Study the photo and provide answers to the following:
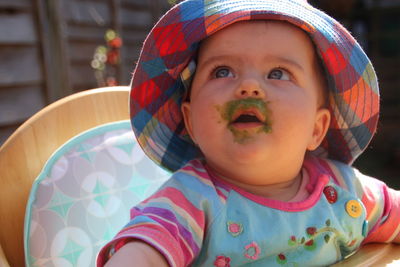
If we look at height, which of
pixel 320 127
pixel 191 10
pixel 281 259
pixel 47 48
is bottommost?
pixel 281 259

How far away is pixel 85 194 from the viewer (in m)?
1.10

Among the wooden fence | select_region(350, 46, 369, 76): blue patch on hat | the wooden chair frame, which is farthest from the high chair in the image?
the wooden fence

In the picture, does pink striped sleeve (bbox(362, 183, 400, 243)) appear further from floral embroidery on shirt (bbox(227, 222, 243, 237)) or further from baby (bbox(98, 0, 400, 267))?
floral embroidery on shirt (bbox(227, 222, 243, 237))

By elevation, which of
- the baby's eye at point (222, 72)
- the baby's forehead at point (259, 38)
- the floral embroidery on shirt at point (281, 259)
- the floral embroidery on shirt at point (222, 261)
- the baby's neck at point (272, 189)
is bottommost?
the floral embroidery on shirt at point (281, 259)

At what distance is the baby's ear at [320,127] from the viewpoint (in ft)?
3.26

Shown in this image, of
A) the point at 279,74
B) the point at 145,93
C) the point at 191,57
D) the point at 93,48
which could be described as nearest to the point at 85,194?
the point at 145,93

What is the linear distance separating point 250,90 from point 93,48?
2916 millimetres

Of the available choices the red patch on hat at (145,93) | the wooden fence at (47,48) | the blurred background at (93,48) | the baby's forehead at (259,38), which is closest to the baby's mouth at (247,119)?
the baby's forehead at (259,38)

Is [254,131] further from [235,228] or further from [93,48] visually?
[93,48]

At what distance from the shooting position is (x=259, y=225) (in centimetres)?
87

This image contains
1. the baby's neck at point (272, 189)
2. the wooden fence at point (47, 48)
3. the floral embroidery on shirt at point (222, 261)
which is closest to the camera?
the floral embroidery on shirt at point (222, 261)

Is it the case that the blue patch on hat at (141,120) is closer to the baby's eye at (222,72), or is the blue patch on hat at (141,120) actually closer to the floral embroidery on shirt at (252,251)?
the baby's eye at (222,72)

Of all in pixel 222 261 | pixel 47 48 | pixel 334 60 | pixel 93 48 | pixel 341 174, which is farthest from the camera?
pixel 93 48

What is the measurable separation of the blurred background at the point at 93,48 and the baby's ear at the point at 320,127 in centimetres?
55
